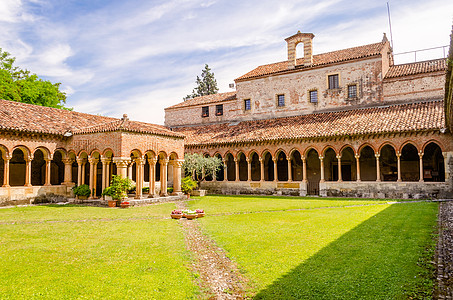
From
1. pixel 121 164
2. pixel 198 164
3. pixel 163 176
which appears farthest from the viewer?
pixel 198 164

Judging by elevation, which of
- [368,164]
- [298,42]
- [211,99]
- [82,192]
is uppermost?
[298,42]

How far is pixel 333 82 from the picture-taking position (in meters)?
26.8

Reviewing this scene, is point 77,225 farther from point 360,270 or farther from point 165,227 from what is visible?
point 360,270

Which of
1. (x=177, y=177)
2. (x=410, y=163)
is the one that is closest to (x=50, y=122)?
(x=177, y=177)

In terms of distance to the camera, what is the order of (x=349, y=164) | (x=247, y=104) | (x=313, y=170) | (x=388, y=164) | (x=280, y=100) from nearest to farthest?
1. (x=388, y=164)
2. (x=349, y=164)
3. (x=313, y=170)
4. (x=280, y=100)
5. (x=247, y=104)

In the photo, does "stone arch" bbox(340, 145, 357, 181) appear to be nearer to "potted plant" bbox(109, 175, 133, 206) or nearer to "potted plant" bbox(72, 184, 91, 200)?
"potted plant" bbox(109, 175, 133, 206)

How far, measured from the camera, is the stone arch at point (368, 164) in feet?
80.0

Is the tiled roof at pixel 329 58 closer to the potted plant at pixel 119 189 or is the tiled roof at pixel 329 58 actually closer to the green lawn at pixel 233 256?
the green lawn at pixel 233 256

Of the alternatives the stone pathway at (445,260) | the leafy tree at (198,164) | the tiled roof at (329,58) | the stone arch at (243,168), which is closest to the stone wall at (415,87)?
the tiled roof at (329,58)

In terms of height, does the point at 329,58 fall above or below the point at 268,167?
above

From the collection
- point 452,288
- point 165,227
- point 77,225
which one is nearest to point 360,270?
point 452,288

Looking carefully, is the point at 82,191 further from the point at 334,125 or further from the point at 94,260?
the point at 334,125

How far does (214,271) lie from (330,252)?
276cm

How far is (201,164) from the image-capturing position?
24.9 metres
